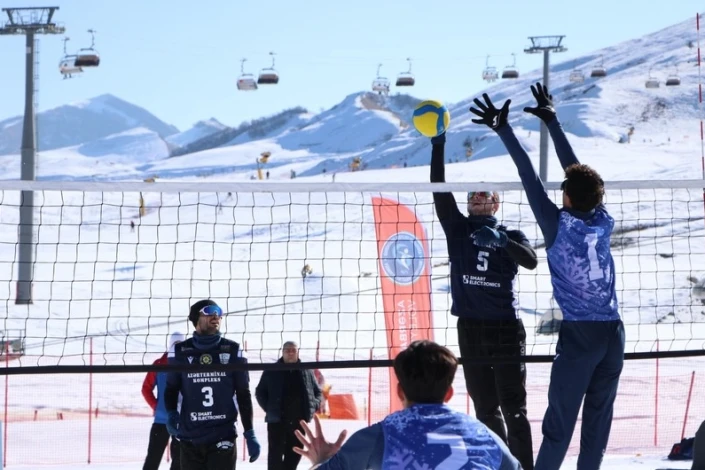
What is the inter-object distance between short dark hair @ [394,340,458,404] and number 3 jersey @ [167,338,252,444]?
9.65 ft

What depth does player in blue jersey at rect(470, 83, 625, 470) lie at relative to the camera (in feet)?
16.3

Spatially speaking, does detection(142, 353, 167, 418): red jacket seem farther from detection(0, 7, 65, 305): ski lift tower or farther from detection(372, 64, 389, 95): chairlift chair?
detection(372, 64, 389, 95): chairlift chair

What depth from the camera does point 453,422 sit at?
130 inches

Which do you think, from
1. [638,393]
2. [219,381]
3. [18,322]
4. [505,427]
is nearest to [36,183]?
[219,381]

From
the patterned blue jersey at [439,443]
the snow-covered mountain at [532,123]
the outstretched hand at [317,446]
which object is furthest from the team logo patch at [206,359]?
the snow-covered mountain at [532,123]

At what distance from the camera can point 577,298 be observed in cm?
501

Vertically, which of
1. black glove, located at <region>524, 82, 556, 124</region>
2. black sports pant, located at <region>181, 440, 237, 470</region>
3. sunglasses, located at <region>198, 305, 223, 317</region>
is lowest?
black sports pant, located at <region>181, 440, 237, 470</region>

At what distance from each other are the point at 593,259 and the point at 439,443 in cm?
204

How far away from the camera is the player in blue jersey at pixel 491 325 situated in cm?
577

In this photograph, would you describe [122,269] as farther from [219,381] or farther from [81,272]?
[219,381]

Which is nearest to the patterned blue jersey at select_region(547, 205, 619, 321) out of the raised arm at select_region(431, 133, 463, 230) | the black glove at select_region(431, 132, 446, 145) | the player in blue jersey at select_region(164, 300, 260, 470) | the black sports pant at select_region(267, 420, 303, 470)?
the raised arm at select_region(431, 133, 463, 230)

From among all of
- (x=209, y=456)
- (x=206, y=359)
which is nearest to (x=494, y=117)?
(x=206, y=359)

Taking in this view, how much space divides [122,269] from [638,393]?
78.7 feet

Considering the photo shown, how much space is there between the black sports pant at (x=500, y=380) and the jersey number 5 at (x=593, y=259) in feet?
3.06
